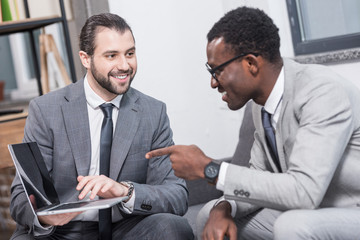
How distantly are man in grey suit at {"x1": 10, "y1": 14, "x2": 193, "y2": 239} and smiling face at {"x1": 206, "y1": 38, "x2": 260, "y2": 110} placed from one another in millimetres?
523

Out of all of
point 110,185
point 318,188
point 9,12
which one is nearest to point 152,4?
point 9,12

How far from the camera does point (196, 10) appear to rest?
3820 millimetres

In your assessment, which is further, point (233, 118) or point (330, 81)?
point (233, 118)

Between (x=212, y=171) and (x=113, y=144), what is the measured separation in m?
0.64

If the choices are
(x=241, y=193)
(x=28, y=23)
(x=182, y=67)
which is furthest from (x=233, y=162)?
(x=28, y=23)

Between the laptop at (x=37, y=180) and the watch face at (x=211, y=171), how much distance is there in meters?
0.32

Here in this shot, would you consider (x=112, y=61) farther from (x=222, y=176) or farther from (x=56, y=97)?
(x=222, y=176)

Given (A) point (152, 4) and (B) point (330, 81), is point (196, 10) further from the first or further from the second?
(B) point (330, 81)

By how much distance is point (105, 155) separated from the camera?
2285 millimetres

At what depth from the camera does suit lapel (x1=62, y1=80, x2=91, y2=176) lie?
89.7 inches

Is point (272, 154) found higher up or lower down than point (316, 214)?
higher up

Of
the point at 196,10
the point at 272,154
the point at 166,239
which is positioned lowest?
the point at 166,239

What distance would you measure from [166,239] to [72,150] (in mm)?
503

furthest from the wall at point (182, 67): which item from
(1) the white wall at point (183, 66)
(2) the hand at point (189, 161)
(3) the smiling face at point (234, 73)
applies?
(2) the hand at point (189, 161)
